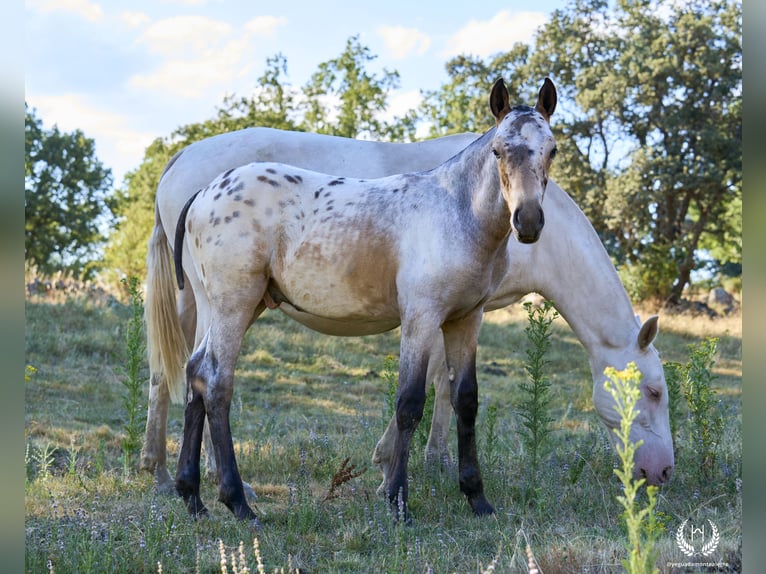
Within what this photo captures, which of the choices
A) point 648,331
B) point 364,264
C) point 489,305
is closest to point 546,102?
point 364,264

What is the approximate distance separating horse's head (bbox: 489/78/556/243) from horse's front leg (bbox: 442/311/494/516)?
3.36 feet

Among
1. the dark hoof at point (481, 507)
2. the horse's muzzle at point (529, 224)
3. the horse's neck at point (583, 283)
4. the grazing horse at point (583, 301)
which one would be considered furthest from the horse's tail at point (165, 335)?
the horse's muzzle at point (529, 224)

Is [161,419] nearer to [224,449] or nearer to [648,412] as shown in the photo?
[224,449]

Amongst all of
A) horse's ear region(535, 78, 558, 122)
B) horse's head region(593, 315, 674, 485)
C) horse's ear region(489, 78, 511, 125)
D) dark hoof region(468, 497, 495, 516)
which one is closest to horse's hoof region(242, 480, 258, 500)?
dark hoof region(468, 497, 495, 516)

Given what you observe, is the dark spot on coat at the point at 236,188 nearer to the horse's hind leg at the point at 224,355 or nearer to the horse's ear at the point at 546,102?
the horse's hind leg at the point at 224,355

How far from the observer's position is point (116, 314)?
11164 mm

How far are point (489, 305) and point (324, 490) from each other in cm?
197

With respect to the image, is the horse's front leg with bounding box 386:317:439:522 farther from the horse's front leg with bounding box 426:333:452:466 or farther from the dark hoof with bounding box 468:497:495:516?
the horse's front leg with bounding box 426:333:452:466

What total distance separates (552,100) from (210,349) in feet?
7.68

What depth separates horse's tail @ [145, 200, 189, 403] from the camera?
540 cm

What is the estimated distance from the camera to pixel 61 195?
3281cm

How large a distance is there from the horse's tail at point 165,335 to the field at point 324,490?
68cm

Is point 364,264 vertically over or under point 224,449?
over

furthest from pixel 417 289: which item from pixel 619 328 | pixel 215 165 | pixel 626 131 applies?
pixel 626 131
